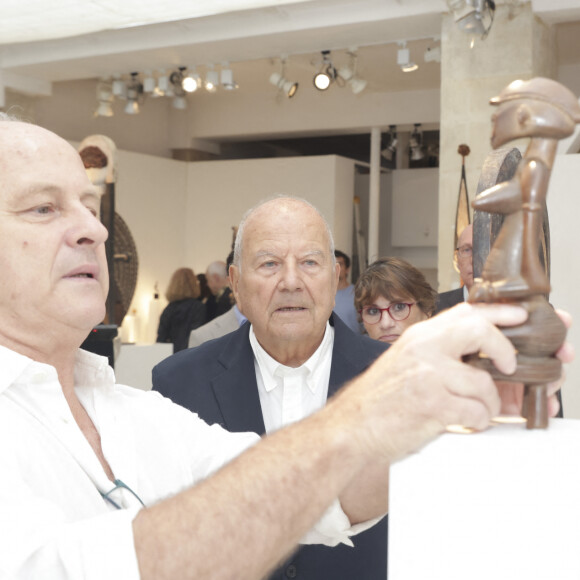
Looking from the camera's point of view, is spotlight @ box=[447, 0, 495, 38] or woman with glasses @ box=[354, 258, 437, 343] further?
spotlight @ box=[447, 0, 495, 38]

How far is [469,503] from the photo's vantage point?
94cm

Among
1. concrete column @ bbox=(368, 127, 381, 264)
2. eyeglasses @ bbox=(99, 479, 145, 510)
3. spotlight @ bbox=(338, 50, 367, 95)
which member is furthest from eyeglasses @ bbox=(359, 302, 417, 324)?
concrete column @ bbox=(368, 127, 381, 264)

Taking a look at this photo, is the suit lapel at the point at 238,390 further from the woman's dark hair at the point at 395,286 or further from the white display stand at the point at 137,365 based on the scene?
the white display stand at the point at 137,365

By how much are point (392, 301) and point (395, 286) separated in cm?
6

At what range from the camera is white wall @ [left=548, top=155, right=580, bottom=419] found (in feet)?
11.1

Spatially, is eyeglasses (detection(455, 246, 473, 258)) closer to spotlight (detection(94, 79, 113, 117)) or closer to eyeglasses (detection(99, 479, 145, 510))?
eyeglasses (detection(99, 479, 145, 510))

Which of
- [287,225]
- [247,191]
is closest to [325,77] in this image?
[247,191]

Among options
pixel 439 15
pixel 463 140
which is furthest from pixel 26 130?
pixel 439 15

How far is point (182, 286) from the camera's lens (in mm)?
6633

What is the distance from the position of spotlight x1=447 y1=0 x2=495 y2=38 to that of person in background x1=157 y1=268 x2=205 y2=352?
280 centimetres

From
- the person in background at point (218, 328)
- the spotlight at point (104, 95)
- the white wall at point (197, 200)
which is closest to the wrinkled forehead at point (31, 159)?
the person in background at point (218, 328)

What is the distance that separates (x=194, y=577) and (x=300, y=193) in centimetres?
909

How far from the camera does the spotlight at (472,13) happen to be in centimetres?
491

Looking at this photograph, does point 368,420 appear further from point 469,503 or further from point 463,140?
point 463,140
